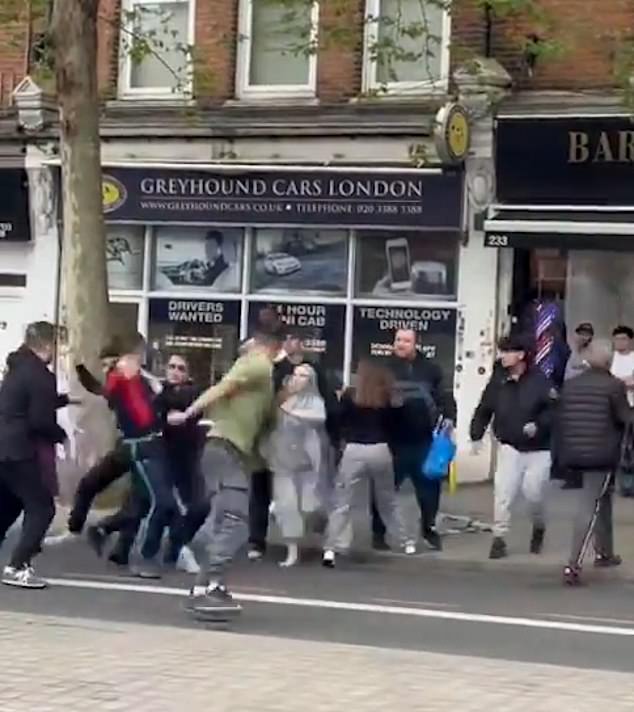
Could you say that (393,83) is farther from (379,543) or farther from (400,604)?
(400,604)

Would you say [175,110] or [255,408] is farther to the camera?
[175,110]

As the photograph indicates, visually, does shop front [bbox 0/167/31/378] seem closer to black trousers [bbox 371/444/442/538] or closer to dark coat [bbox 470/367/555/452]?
black trousers [bbox 371/444/442/538]

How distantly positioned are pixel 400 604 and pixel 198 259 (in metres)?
9.74

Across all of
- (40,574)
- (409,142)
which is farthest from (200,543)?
(409,142)

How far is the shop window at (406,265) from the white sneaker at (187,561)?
7.21 metres

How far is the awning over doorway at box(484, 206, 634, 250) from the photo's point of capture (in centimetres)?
1684

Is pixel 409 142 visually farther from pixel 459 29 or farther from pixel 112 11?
pixel 112 11

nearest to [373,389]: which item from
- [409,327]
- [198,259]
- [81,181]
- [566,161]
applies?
[81,181]

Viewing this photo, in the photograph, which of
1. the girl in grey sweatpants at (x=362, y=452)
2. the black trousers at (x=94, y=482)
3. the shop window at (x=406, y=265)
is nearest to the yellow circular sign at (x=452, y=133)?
the shop window at (x=406, y=265)

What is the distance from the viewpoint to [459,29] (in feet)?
59.0

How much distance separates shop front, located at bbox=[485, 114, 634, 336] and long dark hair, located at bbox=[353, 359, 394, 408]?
536cm

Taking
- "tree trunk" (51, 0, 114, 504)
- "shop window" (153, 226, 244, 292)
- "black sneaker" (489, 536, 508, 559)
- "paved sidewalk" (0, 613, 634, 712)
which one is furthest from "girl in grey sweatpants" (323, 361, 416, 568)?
"shop window" (153, 226, 244, 292)

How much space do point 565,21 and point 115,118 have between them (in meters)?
5.72

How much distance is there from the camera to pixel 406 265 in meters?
18.5
